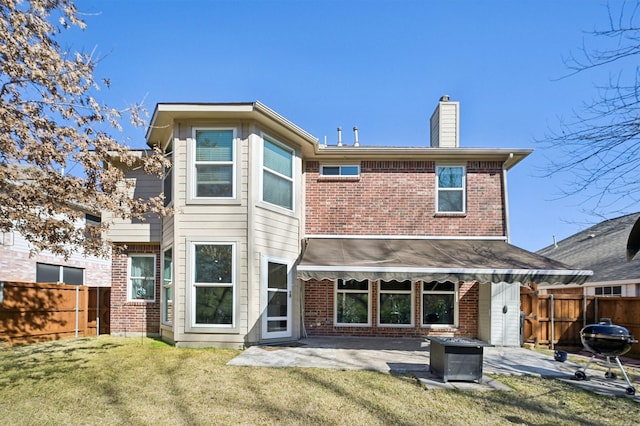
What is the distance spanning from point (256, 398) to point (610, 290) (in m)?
20.1

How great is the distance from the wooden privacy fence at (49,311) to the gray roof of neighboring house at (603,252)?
2079 cm

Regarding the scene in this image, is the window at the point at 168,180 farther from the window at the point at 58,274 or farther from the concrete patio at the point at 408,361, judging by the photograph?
the window at the point at 58,274

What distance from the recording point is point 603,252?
73.3 feet

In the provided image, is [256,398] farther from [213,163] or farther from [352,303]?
[352,303]

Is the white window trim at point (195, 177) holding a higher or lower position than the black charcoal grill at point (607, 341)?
higher

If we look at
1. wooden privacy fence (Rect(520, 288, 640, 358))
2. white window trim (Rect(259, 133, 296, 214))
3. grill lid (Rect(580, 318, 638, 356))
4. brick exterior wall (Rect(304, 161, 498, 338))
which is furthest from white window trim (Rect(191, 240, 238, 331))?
wooden privacy fence (Rect(520, 288, 640, 358))

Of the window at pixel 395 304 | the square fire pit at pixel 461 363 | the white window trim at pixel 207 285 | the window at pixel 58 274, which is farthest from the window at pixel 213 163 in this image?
the window at pixel 58 274

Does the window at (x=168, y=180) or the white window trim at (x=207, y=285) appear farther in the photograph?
the window at (x=168, y=180)

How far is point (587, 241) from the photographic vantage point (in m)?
26.1

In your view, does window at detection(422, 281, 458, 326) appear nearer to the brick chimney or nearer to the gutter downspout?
the gutter downspout

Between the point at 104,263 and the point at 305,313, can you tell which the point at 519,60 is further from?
the point at 104,263

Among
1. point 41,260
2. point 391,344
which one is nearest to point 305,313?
point 391,344

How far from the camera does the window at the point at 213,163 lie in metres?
11.6

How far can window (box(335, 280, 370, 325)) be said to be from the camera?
46.0ft
